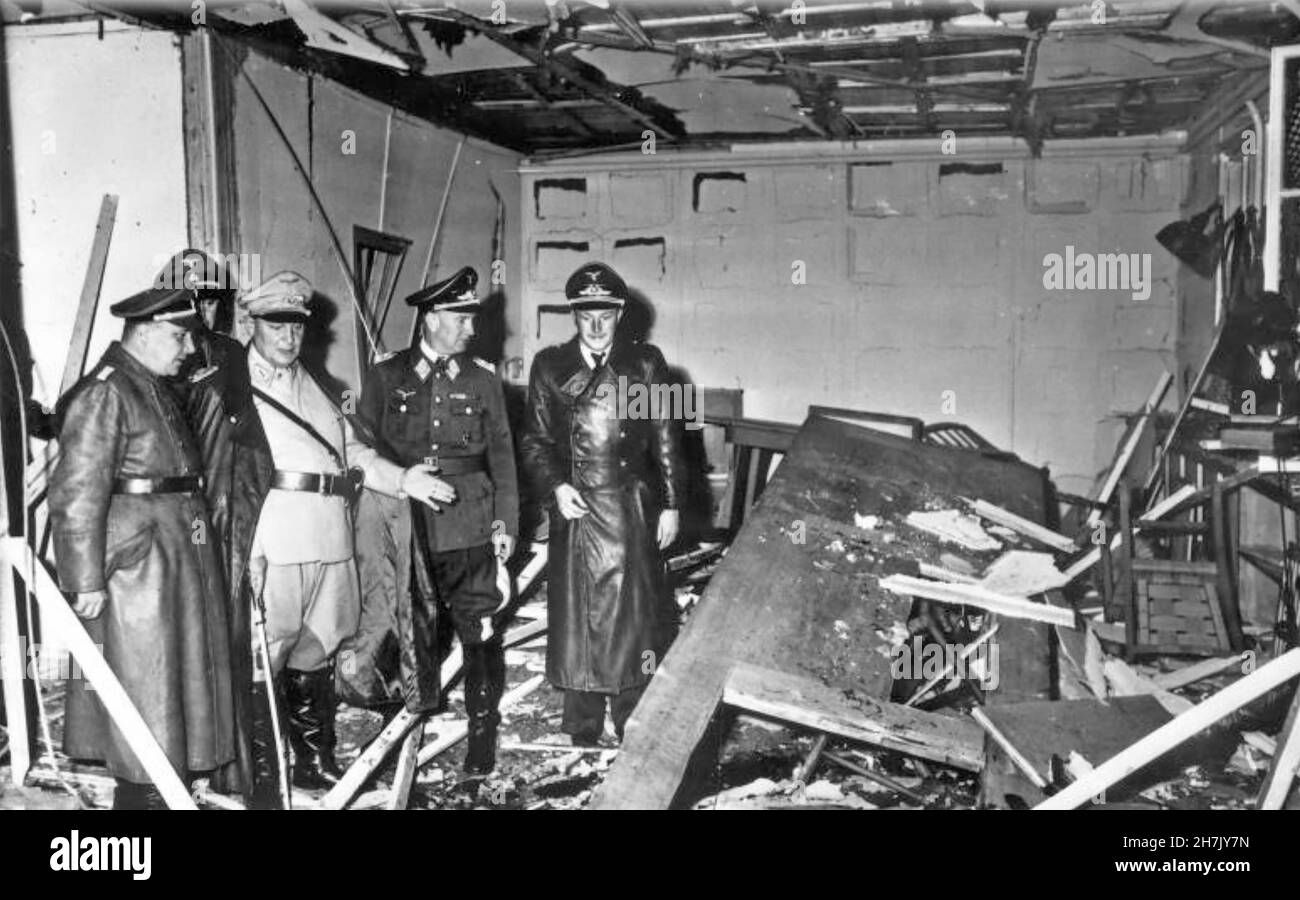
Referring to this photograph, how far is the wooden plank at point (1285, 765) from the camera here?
2.69 meters

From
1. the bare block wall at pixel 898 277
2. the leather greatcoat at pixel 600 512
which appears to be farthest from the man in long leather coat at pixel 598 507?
the bare block wall at pixel 898 277

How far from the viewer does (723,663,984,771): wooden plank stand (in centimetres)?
299

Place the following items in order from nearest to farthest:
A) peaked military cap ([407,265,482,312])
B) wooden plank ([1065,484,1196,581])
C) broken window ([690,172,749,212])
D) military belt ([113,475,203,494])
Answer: military belt ([113,475,203,494]) → peaked military cap ([407,265,482,312]) → wooden plank ([1065,484,1196,581]) → broken window ([690,172,749,212])

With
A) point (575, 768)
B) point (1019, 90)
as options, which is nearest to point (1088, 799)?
point (575, 768)

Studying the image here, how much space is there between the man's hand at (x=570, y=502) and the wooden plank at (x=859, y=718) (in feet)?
3.36

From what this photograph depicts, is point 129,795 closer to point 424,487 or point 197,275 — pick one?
point 424,487

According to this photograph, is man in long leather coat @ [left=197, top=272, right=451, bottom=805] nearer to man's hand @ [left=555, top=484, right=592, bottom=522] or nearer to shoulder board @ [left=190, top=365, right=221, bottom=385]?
shoulder board @ [left=190, top=365, right=221, bottom=385]

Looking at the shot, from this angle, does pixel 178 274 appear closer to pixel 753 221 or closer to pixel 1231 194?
pixel 753 221

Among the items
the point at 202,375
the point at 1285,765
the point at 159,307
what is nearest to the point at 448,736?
the point at 202,375

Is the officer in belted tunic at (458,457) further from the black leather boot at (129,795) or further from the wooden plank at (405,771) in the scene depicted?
the black leather boot at (129,795)

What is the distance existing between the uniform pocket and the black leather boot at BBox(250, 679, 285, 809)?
76 centimetres

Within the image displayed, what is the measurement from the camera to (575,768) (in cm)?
383

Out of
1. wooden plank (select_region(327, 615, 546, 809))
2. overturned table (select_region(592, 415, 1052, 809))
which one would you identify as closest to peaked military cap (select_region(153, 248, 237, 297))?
wooden plank (select_region(327, 615, 546, 809))
